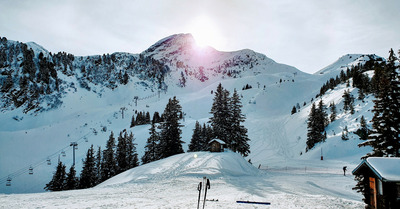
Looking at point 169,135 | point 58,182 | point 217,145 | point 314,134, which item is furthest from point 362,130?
point 58,182

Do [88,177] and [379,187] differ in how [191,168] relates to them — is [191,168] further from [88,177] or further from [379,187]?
[88,177]

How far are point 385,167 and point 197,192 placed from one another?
1186 cm

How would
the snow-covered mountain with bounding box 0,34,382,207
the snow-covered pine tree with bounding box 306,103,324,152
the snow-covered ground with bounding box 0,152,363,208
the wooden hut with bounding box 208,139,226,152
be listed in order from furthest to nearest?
the snow-covered pine tree with bounding box 306,103,324,152, the snow-covered mountain with bounding box 0,34,382,207, the wooden hut with bounding box 208,139,226,152, the snow-covered ground with bounding box 0,152,363,208

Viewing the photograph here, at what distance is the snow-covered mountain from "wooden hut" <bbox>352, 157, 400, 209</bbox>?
35.2 ft

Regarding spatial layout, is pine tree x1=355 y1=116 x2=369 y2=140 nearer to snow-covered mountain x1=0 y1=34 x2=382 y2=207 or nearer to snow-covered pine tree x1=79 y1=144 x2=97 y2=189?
snow-covered mountain x1=0 y1=34 x2=382 y2=207

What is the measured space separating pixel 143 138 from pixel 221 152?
125ft

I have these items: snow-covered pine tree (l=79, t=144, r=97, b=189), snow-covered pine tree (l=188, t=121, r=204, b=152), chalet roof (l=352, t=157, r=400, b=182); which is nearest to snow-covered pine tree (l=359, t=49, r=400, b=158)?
chalet roof (l=352, t=157, r=400, b=182)

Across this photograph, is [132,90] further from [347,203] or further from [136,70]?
[347,203]

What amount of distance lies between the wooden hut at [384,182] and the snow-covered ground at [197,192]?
8.19ft

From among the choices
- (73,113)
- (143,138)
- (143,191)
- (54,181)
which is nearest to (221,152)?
(143,191)

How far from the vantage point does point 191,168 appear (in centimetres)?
2711

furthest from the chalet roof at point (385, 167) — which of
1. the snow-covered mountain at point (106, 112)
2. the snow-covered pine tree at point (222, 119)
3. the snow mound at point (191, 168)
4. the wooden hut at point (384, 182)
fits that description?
the snow-covered pine tree at point (222, 119)

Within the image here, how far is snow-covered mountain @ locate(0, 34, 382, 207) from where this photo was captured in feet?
168

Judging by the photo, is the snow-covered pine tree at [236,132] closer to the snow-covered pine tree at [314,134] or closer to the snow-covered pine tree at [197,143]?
the snow-covered pine tree at [197,143]
